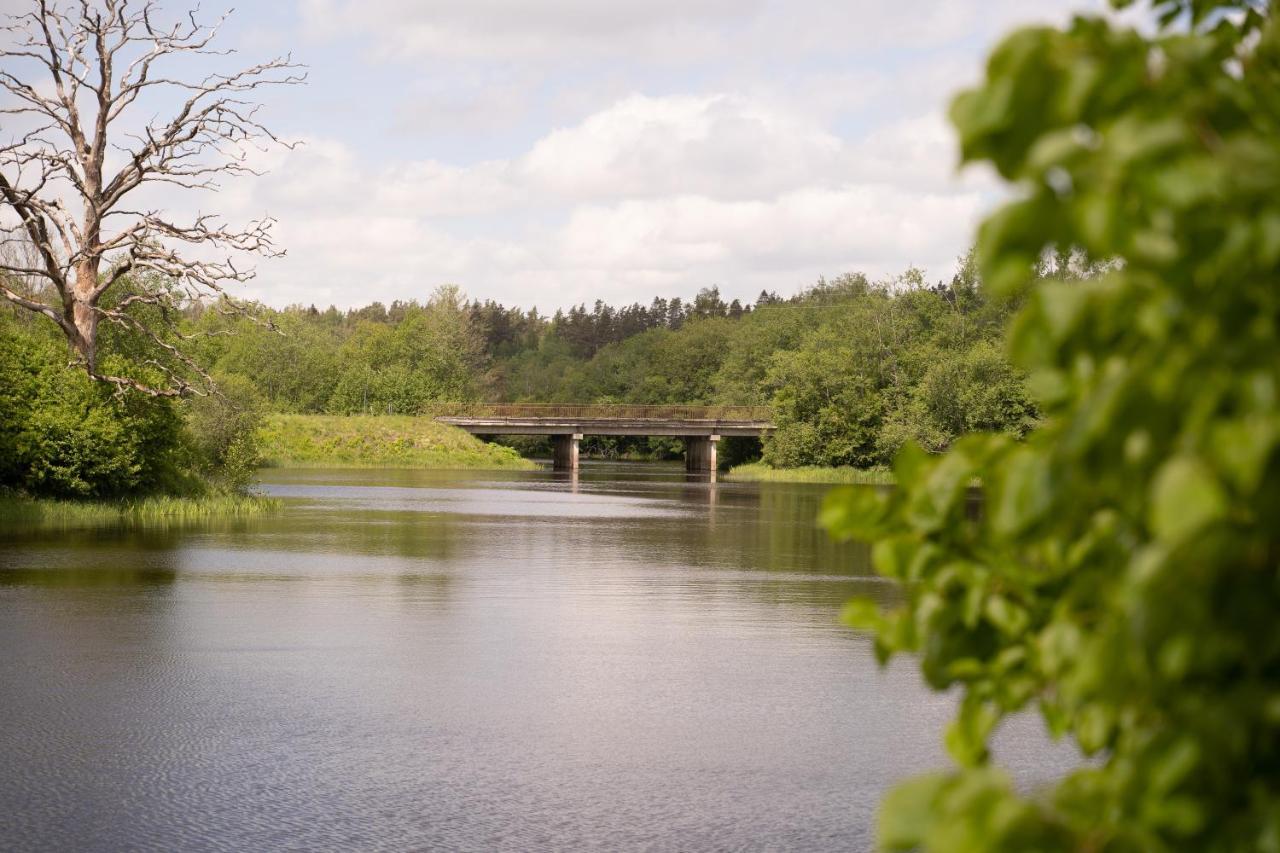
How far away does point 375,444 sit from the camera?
3484 inches

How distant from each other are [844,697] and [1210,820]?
10.4m

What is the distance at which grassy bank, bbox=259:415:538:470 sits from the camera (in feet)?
277

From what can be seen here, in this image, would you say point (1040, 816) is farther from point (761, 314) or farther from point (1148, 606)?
point (761, 314)

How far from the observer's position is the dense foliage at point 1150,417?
5.49ft

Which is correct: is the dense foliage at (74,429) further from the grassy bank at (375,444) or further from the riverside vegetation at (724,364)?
the grassy bank at (375,444)

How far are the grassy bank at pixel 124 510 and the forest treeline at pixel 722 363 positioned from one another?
4.49 metres

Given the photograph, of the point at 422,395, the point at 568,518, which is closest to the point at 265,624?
the point at 568,518

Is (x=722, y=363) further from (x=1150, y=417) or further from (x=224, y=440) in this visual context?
(x=1150, y=417)

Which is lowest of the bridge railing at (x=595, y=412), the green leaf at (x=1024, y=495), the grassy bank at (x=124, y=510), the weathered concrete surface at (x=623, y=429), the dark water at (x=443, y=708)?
the dark water at (x=443, y=708)

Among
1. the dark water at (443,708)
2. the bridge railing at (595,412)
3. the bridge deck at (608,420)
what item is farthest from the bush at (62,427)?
the bridge railing at (595,412)

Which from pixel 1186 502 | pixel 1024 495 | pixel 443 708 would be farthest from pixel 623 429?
pixel 1186 502

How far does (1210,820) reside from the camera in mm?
1852

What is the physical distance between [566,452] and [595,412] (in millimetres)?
8705

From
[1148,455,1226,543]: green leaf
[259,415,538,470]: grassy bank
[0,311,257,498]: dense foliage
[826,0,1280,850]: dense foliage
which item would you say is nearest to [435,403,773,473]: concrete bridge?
[259,415,538,470]: grassy bank
